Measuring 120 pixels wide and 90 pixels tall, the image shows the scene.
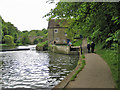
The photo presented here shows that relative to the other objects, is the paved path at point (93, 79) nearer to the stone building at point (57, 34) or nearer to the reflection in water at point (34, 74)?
the reflection in water at point (34, 74)

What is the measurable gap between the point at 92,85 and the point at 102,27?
352 inches

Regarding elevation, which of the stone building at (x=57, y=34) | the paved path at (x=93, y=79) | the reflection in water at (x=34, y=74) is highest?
the stone building at (x=57, y=34)

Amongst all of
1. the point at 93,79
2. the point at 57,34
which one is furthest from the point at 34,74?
the point at 57,34

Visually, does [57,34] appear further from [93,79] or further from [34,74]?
[93,79]

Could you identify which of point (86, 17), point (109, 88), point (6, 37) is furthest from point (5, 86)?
point (6, 37)

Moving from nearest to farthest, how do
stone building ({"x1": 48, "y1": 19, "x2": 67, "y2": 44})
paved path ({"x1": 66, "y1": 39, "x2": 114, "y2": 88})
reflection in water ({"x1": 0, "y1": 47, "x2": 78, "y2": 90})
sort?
paved path ({"x1": 66, "y1": 39, "x2": 114, "y2": 88}) < reflection in water ({"x1": 0, "y1": 47, "x2": 78, "y2": 90}) < stone building ({"x1": 48, "y1": 19, "x2": 67, "y2": 44})

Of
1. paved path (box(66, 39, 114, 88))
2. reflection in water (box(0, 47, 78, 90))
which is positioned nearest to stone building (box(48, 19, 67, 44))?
reflection in water (box(0, 47, 78, 90))

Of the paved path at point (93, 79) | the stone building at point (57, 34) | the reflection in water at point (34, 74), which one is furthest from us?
the stone building at point (57, 34)

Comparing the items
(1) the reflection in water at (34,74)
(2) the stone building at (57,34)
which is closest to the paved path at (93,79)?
(1) the reflection in water at (34,74)

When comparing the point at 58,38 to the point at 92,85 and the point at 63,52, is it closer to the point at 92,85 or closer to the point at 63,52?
the point at 63,52

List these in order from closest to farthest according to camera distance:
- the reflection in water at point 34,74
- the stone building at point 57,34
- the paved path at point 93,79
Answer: the paved path at point 93,79 → the reflection in water at point 34,74 → the stone building at point 57,34

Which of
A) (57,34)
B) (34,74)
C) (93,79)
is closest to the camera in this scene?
(93,79)

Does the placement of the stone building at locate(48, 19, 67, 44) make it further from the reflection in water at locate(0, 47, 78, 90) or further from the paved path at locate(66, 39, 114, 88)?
the paved path at locate(66, 39, 114, 88)

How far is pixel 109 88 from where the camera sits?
20.6 feet
